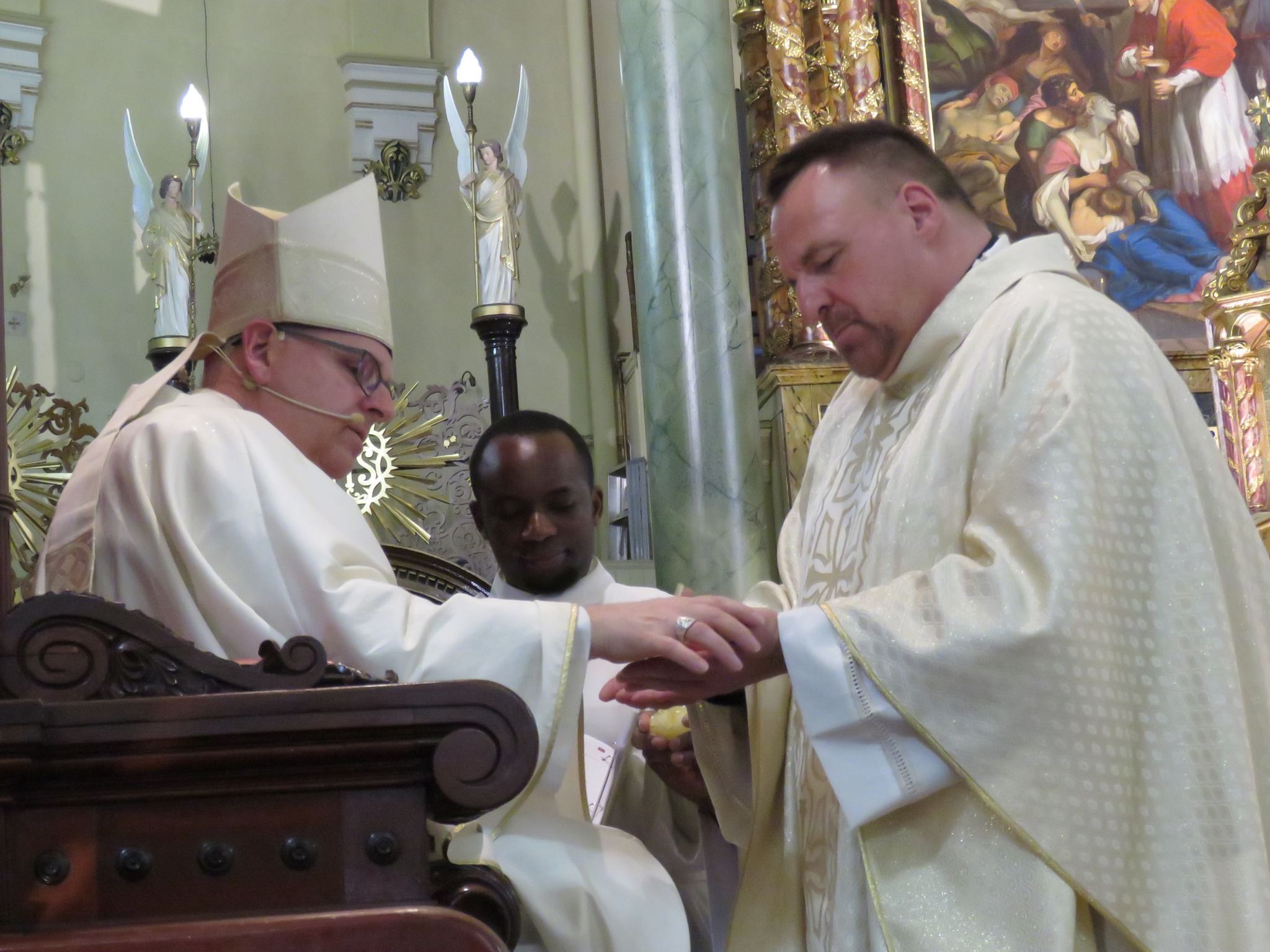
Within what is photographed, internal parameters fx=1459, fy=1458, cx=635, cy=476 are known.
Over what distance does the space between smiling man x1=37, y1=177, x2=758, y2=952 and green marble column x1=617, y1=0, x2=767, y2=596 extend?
9.28 feet

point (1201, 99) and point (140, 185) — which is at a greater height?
point (1201, 99)

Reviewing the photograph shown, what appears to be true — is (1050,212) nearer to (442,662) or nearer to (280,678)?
(442,662)

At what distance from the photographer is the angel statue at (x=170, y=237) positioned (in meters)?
6.52

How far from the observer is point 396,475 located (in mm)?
7094

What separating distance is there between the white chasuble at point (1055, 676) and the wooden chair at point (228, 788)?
927 mm

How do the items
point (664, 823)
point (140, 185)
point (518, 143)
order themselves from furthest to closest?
point (518, 143) < point (140, 185) < point (664, 823)

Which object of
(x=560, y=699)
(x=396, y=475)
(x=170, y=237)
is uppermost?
(x=170, y=237)

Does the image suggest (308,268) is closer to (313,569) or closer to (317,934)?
(313,569)

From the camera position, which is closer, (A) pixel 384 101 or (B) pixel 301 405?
(B) pixel 301 405

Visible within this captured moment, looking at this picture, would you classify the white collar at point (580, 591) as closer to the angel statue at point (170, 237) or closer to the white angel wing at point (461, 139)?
the angel statue at point (170, 237)

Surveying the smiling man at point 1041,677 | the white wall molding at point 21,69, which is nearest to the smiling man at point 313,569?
the smiling man at point 1041,677

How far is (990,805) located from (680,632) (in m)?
0.52

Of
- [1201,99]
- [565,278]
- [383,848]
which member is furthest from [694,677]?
[565,278]

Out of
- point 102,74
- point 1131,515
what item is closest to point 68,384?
point 102,74
